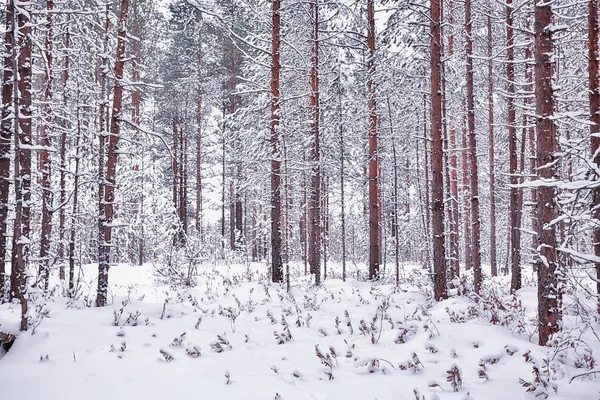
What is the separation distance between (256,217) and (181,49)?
43.4 ft

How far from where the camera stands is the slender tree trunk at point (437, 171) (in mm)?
8812

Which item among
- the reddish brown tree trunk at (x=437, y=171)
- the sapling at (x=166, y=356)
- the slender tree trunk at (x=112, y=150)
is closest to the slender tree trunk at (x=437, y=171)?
the reddish brown tree trunk at (x=437, y=171)

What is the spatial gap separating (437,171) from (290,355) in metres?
5.59

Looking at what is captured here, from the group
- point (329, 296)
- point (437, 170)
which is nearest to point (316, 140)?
point (437, 170)

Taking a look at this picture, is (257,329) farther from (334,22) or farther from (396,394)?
(334,22)

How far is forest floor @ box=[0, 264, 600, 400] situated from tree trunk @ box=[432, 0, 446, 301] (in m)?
0.83

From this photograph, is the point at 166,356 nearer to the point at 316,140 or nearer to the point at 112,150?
the point at 112,150

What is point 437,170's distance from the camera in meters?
8.98

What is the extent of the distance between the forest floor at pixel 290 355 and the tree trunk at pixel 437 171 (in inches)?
32.5

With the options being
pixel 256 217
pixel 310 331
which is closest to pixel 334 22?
pixel 310 331

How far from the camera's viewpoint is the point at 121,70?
27.1 feet

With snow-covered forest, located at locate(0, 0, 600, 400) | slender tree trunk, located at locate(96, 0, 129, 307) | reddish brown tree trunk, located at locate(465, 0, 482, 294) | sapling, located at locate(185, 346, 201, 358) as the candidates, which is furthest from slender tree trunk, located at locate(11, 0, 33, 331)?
reddish brown tree trunk, located at locate(465, 0, 482, 294)

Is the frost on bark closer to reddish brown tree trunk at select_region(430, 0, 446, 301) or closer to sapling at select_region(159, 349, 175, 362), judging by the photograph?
reddish brown tree trunk at select_region(430, 0, 446, 301)

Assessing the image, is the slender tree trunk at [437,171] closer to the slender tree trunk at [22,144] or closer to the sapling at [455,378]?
the sapling at [455,378]
